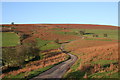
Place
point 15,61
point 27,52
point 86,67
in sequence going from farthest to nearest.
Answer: point 27,52
point 15,61
point 86,67

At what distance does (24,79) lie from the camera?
20938mm

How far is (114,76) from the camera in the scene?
18.0 metres

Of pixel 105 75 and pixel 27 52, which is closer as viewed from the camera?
pixel 105 75

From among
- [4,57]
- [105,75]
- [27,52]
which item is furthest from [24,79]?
[27,52]

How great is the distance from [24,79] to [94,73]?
31.7ft

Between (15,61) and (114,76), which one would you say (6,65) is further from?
(114,76)

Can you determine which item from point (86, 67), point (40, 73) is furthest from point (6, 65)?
point (86, 67)

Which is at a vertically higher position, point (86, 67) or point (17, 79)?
point (86, 67)

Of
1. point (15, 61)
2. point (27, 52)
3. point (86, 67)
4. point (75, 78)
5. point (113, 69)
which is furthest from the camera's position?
point (27, 52)

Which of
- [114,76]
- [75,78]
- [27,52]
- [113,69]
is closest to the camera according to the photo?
[114,76]

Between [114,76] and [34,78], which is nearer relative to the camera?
[114,76]

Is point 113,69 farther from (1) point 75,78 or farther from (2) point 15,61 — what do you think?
(2) point 15,61

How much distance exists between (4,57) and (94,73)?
24433 millimetres

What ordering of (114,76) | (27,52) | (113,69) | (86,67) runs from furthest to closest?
(27,52) < (86,67) < (113,69) < (114,76)
